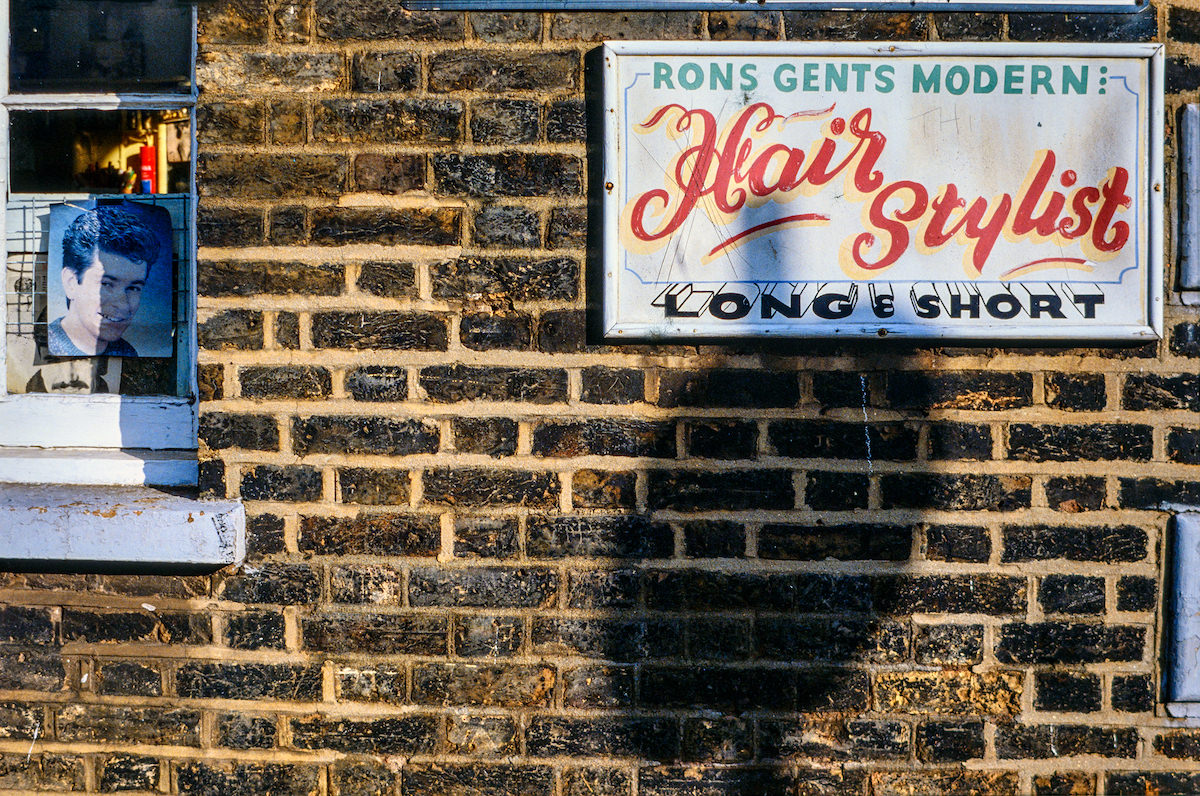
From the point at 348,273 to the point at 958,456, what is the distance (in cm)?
152

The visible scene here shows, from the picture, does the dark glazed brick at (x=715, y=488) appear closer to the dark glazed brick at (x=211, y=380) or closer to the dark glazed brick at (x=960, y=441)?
the dark glazed brick at (x=960, y=441)

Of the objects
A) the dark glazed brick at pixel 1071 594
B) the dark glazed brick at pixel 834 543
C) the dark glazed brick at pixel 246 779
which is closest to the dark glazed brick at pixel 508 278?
the dark glazed brick at pixel 834 543

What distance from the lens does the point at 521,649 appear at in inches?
74.1

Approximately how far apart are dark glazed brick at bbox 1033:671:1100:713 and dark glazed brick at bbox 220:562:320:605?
1.75 metres

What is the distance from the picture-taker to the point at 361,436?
1.88 metres

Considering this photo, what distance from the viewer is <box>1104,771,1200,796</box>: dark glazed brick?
1.88 metres

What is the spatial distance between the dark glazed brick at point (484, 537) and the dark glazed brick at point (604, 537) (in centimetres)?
8

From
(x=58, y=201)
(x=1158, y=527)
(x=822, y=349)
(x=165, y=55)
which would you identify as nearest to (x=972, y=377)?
(x=822, y=349)

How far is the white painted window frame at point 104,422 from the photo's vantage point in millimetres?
2014

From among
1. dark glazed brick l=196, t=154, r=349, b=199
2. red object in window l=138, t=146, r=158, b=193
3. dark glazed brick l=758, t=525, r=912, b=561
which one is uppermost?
red object in window l=138, t=146, r=158, b=193

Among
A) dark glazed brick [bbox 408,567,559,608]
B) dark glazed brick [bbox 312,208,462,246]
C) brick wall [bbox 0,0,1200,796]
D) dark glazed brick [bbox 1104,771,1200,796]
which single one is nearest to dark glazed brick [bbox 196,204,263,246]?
brick wall [bbox 0,0,1200,796]

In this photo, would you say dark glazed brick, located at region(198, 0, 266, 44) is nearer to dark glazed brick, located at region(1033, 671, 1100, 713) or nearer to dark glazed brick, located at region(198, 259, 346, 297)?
dark glazed brick, located at region(198, 259, 346, 297)

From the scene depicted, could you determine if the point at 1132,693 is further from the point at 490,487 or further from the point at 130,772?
the point at 130,772

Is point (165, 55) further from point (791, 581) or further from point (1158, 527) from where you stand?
point (1158, 527)
